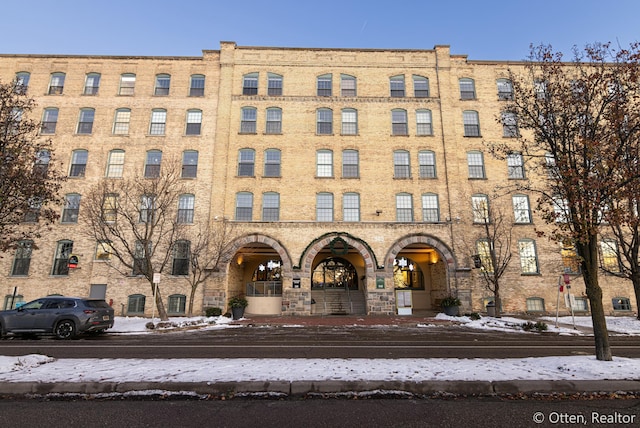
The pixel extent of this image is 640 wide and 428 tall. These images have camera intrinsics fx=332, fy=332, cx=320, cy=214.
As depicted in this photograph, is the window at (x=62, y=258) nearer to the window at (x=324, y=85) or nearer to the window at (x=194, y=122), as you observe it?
the window at (x=194, y=122)

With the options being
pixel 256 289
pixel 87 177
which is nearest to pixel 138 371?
pixel 256 289

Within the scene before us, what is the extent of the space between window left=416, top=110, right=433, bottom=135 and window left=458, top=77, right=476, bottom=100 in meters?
3.24

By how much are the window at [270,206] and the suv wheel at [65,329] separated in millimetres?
12182

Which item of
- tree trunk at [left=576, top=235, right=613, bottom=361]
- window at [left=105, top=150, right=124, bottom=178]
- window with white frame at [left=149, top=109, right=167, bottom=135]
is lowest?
tree trunk at [left=576, top=235, right=613, bottom=361]

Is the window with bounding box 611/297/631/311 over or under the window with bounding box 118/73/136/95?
under

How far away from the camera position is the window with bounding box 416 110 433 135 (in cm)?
2530

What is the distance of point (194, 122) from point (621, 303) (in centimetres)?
3254

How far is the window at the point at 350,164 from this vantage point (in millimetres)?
24312

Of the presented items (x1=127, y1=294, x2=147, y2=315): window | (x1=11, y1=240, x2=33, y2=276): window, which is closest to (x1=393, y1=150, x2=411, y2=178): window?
(x1=127, y1=294, x2=147, y2=315): window

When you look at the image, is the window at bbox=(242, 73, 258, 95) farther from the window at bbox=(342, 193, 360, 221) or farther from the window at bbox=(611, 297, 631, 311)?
the window at bbox=(611, 297, 631, 311)

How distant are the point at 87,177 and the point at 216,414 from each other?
24.8 metres

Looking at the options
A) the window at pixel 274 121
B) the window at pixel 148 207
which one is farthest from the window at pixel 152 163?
the window at pixel 274 121

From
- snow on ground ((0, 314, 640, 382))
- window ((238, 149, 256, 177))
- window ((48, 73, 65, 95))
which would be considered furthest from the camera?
window ((48, 73, 65, 95))

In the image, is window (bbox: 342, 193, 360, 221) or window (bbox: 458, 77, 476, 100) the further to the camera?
window (bbox: 458, 77, 476, 100)
